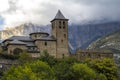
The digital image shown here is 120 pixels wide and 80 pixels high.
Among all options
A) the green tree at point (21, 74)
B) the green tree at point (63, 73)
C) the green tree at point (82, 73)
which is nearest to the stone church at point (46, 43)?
the green tree at point (63, 73)

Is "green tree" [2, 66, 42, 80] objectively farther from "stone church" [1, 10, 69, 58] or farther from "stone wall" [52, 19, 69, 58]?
"stone wall" [52, 19, 69, 58]

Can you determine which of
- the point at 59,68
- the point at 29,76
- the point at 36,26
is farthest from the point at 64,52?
the point at 36,26

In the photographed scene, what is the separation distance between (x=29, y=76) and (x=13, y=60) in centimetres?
2671

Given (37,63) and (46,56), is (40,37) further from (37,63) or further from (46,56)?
(37,63)

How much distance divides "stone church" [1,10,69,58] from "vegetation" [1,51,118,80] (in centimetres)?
653

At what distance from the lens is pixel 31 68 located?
297 feet

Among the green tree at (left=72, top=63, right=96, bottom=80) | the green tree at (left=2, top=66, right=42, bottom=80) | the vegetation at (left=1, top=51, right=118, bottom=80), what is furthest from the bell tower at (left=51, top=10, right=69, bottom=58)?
the green tree at (left=2, top=66, right=42, bottom=80)

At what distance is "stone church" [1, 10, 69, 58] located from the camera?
117125mm

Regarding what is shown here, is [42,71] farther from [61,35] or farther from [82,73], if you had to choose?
[61,35]

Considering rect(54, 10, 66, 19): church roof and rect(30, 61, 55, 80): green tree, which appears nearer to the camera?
rect(30, 61, 55, 80): green tree

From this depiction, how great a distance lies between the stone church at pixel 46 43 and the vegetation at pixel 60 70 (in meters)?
6.53

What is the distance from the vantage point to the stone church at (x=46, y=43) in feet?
384

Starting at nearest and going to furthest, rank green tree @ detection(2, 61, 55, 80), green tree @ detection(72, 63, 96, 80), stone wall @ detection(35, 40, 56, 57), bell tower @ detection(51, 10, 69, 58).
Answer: green tree @ detection(2, 61, 55, 80)
green tree @ detection(72, 63, 96, 80)
stone wall @ detection(35, 40, 56, 57)
bell tower @ detection(51, 10, 69, 58)

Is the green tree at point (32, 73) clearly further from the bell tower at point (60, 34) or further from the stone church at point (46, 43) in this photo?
the bell tower at point (60, 34)
